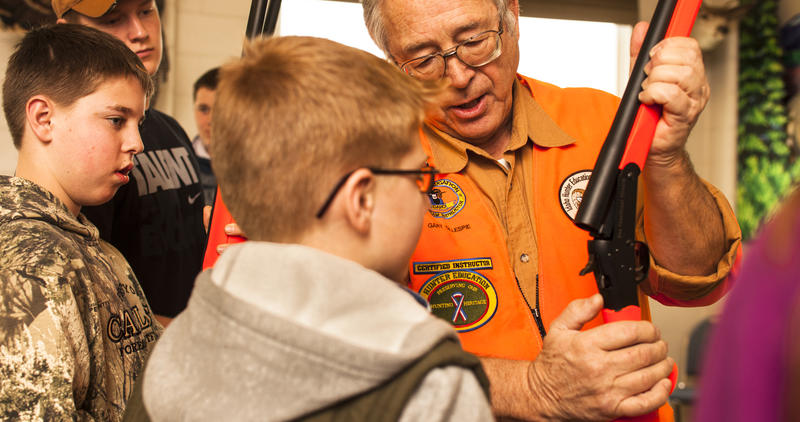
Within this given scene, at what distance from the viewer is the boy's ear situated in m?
1.42

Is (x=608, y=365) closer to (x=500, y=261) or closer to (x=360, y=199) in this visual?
(x=500, y=261)

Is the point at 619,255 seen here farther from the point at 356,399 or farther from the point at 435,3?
the point at 435,3

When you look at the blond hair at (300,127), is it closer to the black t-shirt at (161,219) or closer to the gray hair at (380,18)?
the gray hair at (380,18)

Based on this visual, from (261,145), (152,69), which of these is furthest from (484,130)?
(152,69)

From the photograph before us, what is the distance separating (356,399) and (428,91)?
0.42 m

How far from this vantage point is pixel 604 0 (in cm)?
475

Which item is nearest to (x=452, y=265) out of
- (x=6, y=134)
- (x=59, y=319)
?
(x=59, y=319)

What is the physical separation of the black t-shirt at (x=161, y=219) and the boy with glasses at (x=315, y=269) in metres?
1.09

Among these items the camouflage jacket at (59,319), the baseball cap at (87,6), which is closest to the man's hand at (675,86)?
the camouflage jacket at (59,319)

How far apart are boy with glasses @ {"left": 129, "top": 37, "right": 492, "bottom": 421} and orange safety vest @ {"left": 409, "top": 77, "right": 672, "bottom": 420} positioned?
415 mm

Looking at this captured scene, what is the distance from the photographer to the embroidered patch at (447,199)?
4.48 feet

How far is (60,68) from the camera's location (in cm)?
144

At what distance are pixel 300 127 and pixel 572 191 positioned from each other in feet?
2.36

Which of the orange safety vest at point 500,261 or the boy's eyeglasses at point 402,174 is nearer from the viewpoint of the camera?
the boy's eyeglasses at point 402,174
